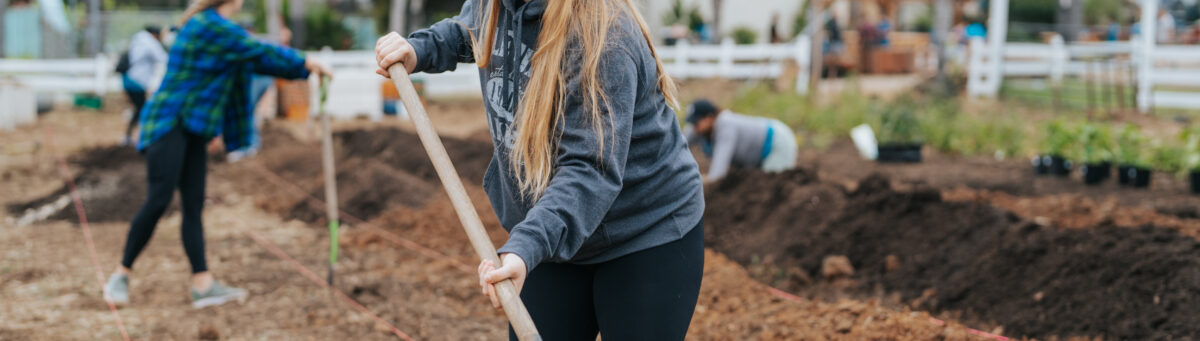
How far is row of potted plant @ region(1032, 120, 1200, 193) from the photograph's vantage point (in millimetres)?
7871

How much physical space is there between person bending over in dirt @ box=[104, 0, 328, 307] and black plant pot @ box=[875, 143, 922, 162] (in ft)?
22.9

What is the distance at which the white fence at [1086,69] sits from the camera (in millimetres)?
13453

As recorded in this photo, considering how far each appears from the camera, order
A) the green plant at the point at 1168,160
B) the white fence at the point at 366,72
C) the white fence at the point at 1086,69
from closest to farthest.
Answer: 1. the green plant at the point at 1168,160
2. the white fence at the point at 1086,69
3. the white fence at the point at 366,72

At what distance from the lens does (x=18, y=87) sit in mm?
14391

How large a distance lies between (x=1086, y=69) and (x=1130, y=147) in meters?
9.02

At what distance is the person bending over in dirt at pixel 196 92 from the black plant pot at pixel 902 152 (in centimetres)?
697

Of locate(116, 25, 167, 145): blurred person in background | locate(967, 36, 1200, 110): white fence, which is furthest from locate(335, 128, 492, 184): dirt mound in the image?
locate(967, 36, 1200, 110): white fence

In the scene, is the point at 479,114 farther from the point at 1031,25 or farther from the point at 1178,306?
the point at 1031,25

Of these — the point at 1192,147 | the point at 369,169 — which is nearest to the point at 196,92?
the point at 369,169

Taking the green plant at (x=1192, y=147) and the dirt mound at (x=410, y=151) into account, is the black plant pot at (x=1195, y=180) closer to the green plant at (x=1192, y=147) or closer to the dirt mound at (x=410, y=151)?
the green plant at (x=1192, y=147)

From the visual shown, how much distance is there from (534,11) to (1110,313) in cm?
319

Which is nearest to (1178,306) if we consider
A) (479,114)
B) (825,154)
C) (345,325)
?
(345,325)

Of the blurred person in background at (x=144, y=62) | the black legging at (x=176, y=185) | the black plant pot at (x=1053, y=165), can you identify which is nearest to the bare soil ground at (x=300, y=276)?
the black legging at (x=176, y=185)

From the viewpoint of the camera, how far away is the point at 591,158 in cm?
207
